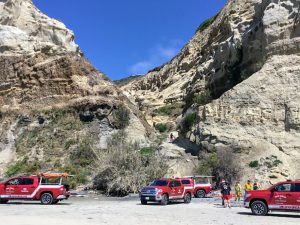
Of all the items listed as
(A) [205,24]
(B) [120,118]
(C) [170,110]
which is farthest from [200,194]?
(A) [205,24]

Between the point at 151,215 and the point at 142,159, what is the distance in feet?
48.6

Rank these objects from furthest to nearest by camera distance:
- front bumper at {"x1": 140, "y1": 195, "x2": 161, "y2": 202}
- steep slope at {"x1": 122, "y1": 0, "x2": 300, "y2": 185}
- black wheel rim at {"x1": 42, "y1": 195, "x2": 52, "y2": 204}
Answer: steep slope at {"x1": 122, "y1": 0, "x2": 300, "y2": 185} → black wheel rim at {"x1": 42, "y1": 195, "x2": 52, "y2": 204} → front bumper at {"x1": 140, "y1": 195, "x2": 161, "y2": 202}

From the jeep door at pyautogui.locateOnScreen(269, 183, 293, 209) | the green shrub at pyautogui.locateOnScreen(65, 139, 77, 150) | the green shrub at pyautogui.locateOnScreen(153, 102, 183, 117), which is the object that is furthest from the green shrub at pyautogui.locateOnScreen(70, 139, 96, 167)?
the green shrub at pyautogui.locateOnScreen(153, 102, 183, 117)

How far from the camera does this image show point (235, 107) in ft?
118

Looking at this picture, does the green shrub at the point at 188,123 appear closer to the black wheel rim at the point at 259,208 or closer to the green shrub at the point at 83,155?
the green shrub at the point at 83,155

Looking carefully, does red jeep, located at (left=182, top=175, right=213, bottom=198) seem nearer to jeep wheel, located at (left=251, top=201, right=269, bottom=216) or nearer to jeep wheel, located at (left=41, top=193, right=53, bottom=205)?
jeep wheel, located at (left=41, top=193, right=53, bottom=205)

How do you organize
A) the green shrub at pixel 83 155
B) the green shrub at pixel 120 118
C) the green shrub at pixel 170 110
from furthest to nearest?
the green shrub at pixel 170 110, the green shrub at pixel 120 118, the green shrub at pixel 83 155

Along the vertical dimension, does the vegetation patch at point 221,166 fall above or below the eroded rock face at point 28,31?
below

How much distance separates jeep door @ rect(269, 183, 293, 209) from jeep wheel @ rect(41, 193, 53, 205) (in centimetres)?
1106

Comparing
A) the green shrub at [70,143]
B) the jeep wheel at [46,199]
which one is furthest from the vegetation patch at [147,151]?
the jeep wheel at [46,199]

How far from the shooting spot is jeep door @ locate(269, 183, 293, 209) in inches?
671

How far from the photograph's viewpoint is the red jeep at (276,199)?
55.7 ft

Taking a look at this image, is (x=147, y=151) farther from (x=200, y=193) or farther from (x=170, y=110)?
(x=170, y=110)

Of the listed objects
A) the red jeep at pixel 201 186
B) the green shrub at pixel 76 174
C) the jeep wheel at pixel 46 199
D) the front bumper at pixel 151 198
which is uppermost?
the green shrub at pixel 76 174
